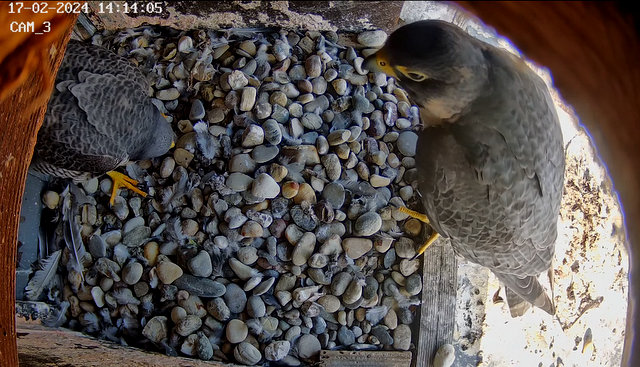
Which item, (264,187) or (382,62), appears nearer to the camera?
(382,62)

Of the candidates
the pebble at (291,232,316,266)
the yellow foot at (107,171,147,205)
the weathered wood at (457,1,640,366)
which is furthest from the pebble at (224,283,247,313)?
the weathered wood at (457,1,640,366)

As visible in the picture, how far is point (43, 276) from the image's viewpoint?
181 cm

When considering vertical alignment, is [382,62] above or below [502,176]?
above

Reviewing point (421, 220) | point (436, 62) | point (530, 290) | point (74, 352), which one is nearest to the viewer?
point (436, 62)

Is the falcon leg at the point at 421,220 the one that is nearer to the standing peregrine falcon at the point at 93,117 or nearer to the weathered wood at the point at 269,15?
the weathered wood at the point at 269,15

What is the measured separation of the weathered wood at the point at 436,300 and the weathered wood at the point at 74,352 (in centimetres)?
71

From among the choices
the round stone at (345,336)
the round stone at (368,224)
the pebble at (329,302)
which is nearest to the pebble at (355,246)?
the round stone at (368,224)

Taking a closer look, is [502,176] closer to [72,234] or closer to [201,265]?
[201,265]

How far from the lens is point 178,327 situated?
1.79 meters

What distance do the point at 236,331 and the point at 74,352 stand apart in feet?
1.78

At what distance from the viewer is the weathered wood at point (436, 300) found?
184 centimetres

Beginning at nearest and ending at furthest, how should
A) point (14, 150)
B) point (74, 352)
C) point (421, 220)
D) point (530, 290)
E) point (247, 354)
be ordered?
point (14, 150) → point (74, 352) → point (530, 290) → point (247, 354) → point (421, 220)

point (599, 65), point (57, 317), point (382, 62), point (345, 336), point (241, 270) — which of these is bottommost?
point (57, 317)

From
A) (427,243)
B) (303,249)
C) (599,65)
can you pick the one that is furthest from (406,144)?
(599,65)
